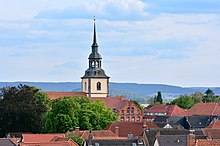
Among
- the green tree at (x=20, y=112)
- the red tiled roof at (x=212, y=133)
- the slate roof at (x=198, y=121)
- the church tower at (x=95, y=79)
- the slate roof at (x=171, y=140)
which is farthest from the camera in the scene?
the church tower at (x=95, y=79)

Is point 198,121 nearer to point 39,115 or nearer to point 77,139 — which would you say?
point 39,115

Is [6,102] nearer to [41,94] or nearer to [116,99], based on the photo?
[41,94]

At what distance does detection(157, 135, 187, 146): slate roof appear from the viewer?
3280 inches

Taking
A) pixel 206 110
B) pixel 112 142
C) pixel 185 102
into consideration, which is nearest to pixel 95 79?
pixel 206 110

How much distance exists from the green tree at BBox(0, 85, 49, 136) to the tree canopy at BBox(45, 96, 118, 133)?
196cm

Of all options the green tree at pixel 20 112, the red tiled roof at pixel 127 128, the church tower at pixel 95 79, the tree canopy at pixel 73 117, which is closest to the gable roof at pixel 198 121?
the tree canopy at pixel 73 117

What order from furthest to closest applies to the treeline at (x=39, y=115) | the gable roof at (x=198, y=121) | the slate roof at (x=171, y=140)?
the gable roof at (x=198, y=121) < the treeline at (x=39, y=115) < the slate roof at (x=171, y=140)

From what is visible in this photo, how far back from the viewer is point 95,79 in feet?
545

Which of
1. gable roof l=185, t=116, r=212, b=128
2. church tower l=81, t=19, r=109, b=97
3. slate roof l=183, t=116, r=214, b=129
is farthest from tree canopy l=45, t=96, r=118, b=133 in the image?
church tower l=81, t=19, r=109, b=97

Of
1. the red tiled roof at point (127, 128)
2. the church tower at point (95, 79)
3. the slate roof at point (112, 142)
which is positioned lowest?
the slate roof at point (112, 142)

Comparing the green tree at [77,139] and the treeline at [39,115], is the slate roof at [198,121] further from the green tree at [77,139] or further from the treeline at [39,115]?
the green tree at [77,139]

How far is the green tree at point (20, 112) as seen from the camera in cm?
10756

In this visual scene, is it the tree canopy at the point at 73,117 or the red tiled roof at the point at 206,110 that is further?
the red tiled roof at the point at 206,110

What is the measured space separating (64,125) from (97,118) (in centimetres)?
554
